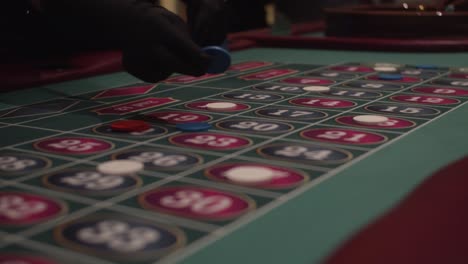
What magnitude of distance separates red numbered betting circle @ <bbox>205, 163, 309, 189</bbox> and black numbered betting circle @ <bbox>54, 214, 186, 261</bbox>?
0.33 meters

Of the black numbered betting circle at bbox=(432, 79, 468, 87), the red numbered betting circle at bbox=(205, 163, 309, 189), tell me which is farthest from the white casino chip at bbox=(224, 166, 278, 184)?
the black numbered betting circle at bbox=(432, 79, 468, 87)

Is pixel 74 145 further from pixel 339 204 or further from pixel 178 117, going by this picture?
pixel 339 204

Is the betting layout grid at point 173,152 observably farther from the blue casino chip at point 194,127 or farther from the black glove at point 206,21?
the black glove at point 206,21

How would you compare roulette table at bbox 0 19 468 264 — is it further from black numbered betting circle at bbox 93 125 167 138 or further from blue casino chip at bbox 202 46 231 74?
blue casino chip at bbox 202 46 231 74

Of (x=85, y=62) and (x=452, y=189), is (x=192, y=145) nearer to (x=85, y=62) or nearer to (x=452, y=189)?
(x=452, y=189)

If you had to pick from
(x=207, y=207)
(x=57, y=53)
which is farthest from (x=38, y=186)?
(x=57, y=53)

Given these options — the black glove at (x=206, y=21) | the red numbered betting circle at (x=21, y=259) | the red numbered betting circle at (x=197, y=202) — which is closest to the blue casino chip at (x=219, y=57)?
the black glove at (x=206, y=21)

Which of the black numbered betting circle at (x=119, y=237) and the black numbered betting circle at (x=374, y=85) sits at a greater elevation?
the black numbered betting circle at (x=119, y=237)

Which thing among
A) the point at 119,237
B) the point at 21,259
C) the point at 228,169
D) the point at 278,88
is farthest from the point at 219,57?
the point at 21,259

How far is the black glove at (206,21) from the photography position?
111 inches

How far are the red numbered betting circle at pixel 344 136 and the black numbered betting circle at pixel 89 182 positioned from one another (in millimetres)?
671

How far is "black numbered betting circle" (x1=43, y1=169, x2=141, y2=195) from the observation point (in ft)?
4.72

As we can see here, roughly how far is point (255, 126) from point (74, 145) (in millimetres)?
621

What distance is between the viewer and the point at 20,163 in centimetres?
167
